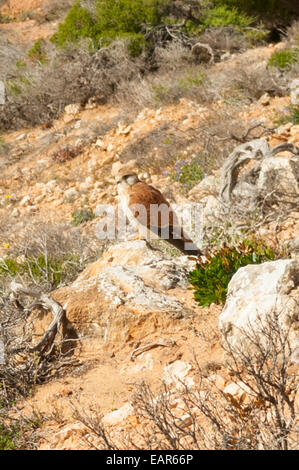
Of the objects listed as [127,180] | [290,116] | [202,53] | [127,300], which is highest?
[202,53]

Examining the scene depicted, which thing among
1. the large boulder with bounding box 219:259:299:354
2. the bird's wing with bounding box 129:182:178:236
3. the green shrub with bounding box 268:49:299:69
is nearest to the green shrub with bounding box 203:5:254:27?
the green shrub with bounding box 268:49:299:69

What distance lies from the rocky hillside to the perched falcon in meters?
0.17

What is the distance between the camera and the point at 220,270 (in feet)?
13.7

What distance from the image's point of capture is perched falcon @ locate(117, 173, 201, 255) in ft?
19.4

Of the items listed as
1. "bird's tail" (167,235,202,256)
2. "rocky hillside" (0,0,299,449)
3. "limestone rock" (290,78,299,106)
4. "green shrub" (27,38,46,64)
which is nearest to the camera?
"rocky hillside" (0,0,299,449)

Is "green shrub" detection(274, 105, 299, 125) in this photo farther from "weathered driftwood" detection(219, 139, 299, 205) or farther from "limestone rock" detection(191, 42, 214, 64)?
"limestone rock" detection(191, 42, 214, 64)

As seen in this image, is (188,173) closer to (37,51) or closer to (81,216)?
(81,216)

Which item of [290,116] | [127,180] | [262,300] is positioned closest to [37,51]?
[290,116]

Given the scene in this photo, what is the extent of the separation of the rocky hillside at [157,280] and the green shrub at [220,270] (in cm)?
7

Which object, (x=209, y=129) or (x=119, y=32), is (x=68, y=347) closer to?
(x=209, y=129)

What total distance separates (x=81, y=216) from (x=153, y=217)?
2.80 m

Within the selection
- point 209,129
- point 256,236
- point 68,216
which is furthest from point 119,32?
point 256,236

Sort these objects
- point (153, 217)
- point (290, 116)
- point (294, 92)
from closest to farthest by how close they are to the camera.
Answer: point (153, 217), point (290, 116), point (294, 92)

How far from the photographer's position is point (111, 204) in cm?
879
